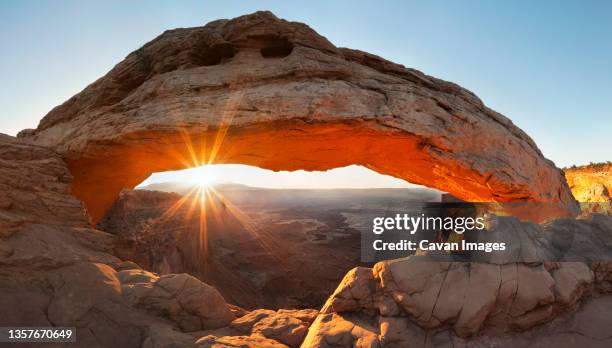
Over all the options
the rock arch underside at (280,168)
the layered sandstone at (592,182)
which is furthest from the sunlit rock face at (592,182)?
the rock arch underside at (280,168)

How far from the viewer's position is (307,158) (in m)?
10.3

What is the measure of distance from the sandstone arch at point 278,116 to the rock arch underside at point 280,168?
0.17ft

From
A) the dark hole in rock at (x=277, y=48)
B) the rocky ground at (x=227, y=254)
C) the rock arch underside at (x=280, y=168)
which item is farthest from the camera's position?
the rocky ground at (x=227, y=254)

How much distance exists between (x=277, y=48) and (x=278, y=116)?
284 cm

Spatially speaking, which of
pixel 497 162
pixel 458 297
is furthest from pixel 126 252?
pixel 497 162

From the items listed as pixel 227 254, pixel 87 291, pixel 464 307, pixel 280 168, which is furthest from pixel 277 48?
pixel 227 254

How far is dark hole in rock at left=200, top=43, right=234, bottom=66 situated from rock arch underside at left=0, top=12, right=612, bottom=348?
6cm

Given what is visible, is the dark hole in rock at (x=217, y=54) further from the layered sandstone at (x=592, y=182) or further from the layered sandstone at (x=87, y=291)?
the layered sandstone at (x=592, y=182)

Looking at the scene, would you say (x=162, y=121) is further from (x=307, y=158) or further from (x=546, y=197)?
(x=546, y=197)

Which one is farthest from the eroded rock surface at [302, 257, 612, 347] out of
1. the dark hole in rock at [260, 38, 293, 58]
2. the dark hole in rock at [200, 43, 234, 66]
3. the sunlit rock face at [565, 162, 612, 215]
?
the sunlit rock face at [565, 162, 612, 215]

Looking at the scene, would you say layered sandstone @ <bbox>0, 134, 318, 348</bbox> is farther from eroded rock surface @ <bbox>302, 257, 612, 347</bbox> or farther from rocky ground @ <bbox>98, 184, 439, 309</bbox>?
rocky ground @ <bbox>98, 184, 439, 309</bbox>

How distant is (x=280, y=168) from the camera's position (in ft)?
36.6

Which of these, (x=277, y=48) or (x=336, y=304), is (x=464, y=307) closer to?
(x=336, y=304)

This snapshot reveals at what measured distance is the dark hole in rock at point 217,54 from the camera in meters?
9.23
